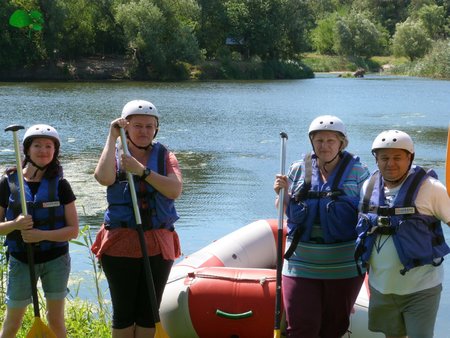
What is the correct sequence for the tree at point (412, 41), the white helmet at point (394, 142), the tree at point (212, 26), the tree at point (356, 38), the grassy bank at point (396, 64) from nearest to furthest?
the white helmet at point (394, 142) → the grassy bank at point (396, 64) → the tree at point (212, 26) → the tree at point (412, 41) → the tree at point (356, 38)

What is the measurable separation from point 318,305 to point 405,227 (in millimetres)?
617

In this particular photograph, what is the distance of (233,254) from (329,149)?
215 centimetres

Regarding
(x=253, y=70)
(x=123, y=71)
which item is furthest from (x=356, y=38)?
(x=123, y=71)

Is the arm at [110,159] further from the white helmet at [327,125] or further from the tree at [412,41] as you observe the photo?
the tree at [412,41]

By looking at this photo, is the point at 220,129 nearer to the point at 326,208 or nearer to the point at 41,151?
the point at 41,151

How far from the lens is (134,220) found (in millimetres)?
4012

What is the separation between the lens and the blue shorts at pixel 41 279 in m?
4.06

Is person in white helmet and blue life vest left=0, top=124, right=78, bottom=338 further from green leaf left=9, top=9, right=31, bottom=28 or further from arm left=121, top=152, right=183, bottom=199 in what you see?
green leaf left=9, top=9, right=31, bottom=28

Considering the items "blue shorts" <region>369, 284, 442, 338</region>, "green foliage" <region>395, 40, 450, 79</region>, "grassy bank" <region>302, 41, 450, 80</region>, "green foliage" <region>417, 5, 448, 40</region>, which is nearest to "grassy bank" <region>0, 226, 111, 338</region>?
"blue shorts" <region>369, 284, 442, 338</region>

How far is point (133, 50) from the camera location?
48.2 m

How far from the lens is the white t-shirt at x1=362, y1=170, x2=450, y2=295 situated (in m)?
3.76

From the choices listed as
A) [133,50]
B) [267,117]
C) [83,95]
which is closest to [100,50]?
[133,50]

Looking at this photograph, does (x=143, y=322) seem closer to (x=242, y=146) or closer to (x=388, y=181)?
(x=388, y=181)

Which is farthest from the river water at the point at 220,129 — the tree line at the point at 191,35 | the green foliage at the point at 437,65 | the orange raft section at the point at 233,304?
the green foliage at the point at 437,65
